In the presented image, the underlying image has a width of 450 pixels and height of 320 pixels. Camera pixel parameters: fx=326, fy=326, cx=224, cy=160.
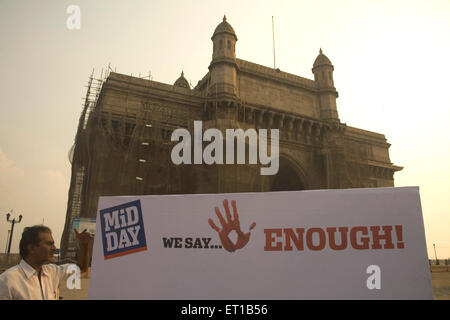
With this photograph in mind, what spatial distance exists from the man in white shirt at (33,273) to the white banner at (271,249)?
1.76 meters

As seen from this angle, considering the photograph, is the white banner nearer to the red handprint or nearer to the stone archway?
the red handprint

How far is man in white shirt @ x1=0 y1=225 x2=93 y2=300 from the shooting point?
9.18ft

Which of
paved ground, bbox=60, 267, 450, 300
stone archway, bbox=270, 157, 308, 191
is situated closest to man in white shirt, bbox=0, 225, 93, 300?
paved ground, bbox=60, 267, 450, 300

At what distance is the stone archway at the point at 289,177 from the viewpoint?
73.2ft

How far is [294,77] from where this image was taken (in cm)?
2441

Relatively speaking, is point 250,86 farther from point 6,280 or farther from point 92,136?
point 6,280

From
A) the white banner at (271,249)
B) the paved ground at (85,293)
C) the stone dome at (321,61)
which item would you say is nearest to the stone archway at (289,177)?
the stone dome at (321,61)

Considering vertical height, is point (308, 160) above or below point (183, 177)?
above

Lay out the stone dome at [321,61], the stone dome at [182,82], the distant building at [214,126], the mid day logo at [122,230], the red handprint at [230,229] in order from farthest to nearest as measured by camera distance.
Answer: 1. the stone dome at [182,82]
2. the stone dome at [321,61]
3. the distant building at [214,126]
4. the mid day logo at [122,230]
5. the red handprint at [230,229]

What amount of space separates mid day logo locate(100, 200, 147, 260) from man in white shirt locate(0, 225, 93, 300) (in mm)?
1750

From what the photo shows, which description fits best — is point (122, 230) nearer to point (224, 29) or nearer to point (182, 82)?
point (224, 29)
